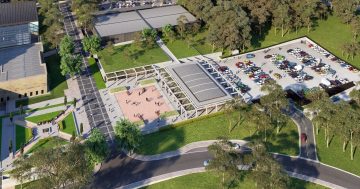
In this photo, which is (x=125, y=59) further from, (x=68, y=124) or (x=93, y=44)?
(x=68, y=124)

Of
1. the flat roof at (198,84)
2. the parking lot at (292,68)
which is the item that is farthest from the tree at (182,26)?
the flat roof at (198,84)

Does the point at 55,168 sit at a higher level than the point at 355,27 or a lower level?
higher

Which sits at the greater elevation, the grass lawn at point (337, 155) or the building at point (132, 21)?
the building at point (132, 21)

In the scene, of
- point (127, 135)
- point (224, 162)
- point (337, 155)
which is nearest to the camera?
point (224, 162)

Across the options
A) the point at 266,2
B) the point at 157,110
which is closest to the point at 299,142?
the point at 157,110

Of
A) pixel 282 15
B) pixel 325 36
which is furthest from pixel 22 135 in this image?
pixel 325 36

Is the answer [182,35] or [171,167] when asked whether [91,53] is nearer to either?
[182,35]

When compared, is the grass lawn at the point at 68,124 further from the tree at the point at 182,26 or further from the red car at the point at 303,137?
the red car at the point at 303,137

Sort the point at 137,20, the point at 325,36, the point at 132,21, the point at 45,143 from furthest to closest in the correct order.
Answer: the point at 137,20
the point at 132,21
the point at 325,36
the point at 45,143
